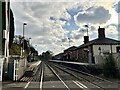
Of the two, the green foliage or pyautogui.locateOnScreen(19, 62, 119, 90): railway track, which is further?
the green foliage

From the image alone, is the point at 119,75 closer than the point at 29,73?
Yes

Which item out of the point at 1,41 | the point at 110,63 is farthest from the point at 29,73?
the point at 110,63

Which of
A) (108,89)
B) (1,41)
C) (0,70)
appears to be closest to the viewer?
(108,89)

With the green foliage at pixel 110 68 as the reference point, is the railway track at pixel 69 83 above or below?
below

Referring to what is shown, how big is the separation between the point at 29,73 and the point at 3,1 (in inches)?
386

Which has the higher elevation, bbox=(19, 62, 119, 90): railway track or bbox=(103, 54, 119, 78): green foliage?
bbox=(103, 54, 119, 78): green foliage

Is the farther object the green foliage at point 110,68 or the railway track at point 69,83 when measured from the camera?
the green foliage at point 110,68

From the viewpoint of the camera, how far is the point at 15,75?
2553cm

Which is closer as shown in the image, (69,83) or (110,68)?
(69,83)

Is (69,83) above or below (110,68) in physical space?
below

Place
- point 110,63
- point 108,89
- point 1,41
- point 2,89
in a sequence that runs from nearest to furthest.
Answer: point 108,89 < point 2,89 < point 110,63 < point 1,41

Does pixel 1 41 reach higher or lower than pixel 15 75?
higher

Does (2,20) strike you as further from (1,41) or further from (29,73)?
(29,73)

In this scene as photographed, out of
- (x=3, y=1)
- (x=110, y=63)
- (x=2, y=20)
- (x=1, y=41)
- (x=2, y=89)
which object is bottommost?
(x=2, y=89)
